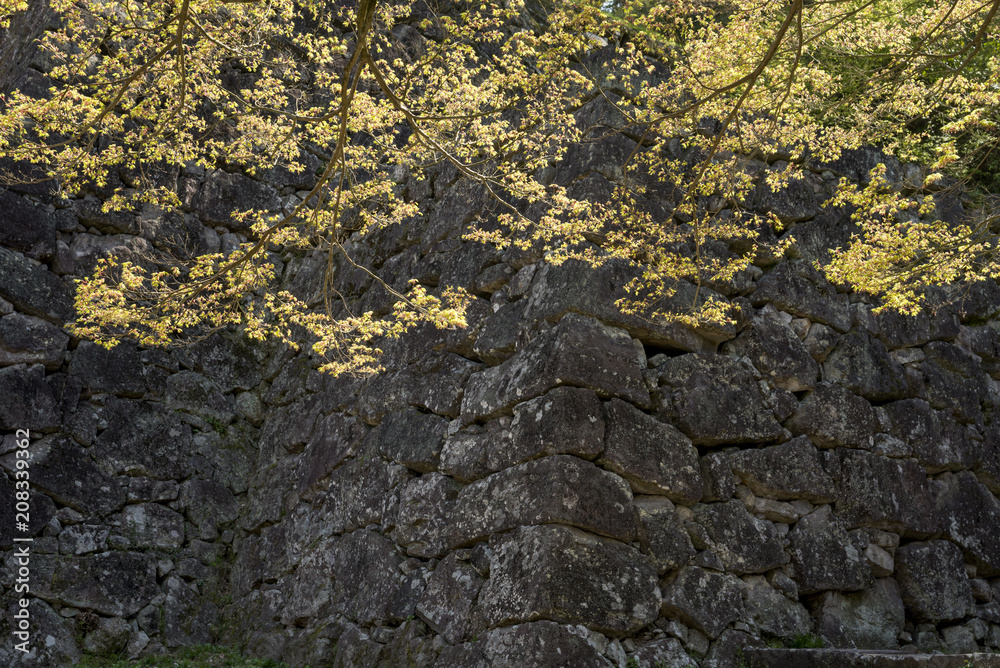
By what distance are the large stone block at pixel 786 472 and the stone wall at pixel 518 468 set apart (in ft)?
0.06

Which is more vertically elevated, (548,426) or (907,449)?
(907,449)

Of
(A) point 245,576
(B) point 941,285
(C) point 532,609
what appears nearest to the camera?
(C) point 532,609

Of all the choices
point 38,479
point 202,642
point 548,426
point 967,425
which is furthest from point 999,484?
point 38,479

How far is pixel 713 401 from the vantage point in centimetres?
482

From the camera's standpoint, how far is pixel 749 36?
519cm

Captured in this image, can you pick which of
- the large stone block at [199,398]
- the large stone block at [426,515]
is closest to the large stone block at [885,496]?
the large stone block at [426,515]

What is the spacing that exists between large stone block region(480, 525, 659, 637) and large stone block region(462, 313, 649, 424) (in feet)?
2.78

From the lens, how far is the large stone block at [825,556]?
4.65 meters

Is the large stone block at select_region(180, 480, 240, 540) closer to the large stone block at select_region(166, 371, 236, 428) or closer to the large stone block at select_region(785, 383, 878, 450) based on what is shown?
the large stone block at select_region(166, 371, 236, 428)

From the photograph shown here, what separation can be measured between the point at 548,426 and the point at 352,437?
231 centimetres

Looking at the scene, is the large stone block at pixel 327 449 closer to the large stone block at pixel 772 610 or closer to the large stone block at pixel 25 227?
the large stone block at pixel 25 227

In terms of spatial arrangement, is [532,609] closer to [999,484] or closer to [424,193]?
[999,484]

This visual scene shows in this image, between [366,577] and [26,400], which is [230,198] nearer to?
[26,400]

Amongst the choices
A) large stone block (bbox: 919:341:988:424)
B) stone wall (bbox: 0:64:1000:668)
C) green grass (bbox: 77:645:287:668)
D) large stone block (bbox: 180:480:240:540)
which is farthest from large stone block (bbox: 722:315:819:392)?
large stone block (bbox: 180:480:240:540)
